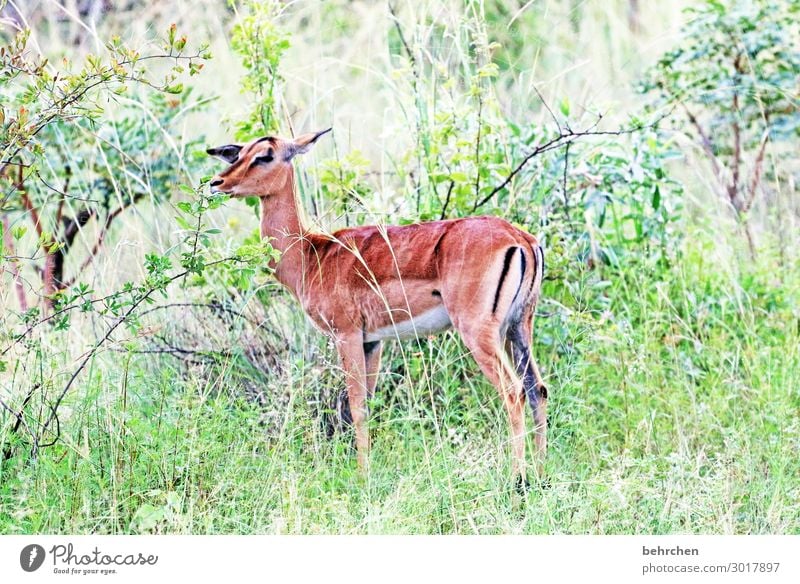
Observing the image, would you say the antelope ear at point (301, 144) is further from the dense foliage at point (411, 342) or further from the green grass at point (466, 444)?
the green grass at point (466, 444)

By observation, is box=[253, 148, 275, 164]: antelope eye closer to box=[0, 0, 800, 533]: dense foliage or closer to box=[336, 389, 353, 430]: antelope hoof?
box=[0, 0, 800, 533]: dense foliage

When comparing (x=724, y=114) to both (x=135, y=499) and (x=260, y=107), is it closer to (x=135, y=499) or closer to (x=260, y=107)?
(x=260, y=107)

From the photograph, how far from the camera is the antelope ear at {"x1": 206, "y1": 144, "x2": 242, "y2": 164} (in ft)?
14.9

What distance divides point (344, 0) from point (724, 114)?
3.56 meters

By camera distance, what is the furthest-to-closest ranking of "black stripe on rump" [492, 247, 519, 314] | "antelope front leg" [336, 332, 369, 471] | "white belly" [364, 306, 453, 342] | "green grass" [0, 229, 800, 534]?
"antelope front leg" [336, 332, 369, 471], "white belly" [364, 306, 453, 342], "black stripe on rump" [492, 247, 519, 314], "green grass" [0, 229, 800, 534]

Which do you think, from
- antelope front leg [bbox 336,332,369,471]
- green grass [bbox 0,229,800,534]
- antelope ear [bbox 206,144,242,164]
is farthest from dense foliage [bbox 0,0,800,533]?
antelope ear [bbox 206,144,242,164]

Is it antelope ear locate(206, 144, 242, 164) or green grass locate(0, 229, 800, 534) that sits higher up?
antelope ear locate(206, 144, 242, 164)

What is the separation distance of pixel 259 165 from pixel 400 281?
776mm

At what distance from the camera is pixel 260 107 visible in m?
5.01

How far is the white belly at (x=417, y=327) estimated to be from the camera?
434 cm

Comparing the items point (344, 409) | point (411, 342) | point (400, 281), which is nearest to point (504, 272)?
point (400, 281)

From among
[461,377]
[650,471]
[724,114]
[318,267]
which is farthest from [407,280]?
[724,114]

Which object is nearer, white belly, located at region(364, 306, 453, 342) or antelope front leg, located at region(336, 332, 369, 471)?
white belly, located at region(364, 306, 453, 342)

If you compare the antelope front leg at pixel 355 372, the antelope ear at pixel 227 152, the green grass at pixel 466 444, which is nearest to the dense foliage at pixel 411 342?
the green grass at pixel 466 444
